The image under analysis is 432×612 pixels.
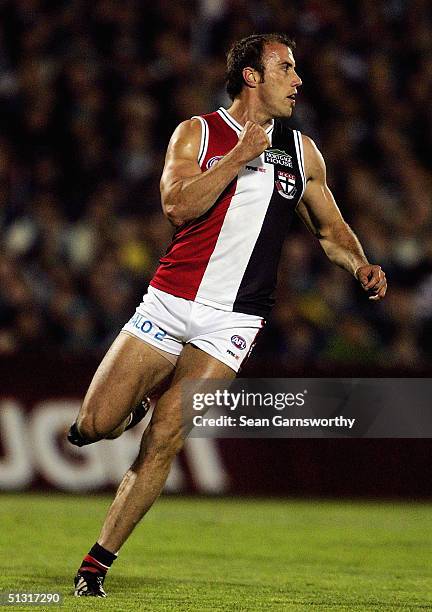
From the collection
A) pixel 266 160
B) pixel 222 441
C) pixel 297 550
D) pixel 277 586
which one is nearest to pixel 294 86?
pixel 266 160

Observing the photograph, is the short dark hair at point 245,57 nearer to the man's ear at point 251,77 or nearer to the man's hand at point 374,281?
the man's ear at point 251,77

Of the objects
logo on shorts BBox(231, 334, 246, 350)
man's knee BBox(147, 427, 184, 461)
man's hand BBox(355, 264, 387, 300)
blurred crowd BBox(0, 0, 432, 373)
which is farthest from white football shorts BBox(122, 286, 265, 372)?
blurred crowd BBox(0, 0, 432, 373)

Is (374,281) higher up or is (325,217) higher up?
(325,217)

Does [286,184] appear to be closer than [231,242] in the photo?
No

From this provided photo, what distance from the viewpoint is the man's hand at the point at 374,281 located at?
6.20 metres

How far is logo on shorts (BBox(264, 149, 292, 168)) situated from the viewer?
6.36 m

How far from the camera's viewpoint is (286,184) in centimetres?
639

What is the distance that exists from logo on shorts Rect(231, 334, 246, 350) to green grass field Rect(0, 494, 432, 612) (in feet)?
4.06

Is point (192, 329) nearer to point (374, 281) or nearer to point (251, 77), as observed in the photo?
point (374, 281)

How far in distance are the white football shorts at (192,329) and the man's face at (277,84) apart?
111cm

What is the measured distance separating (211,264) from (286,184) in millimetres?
595

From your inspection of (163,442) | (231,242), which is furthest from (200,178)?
(163,442)

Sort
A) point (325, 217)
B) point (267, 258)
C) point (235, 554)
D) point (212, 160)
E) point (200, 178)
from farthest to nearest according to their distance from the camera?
point (235, 554) → point (325, 217) → point (267, 258) → point (212, 160) → point (200, 178)

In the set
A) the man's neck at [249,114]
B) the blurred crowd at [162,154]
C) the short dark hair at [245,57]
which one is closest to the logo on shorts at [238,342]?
the man's neck at [249,114]
